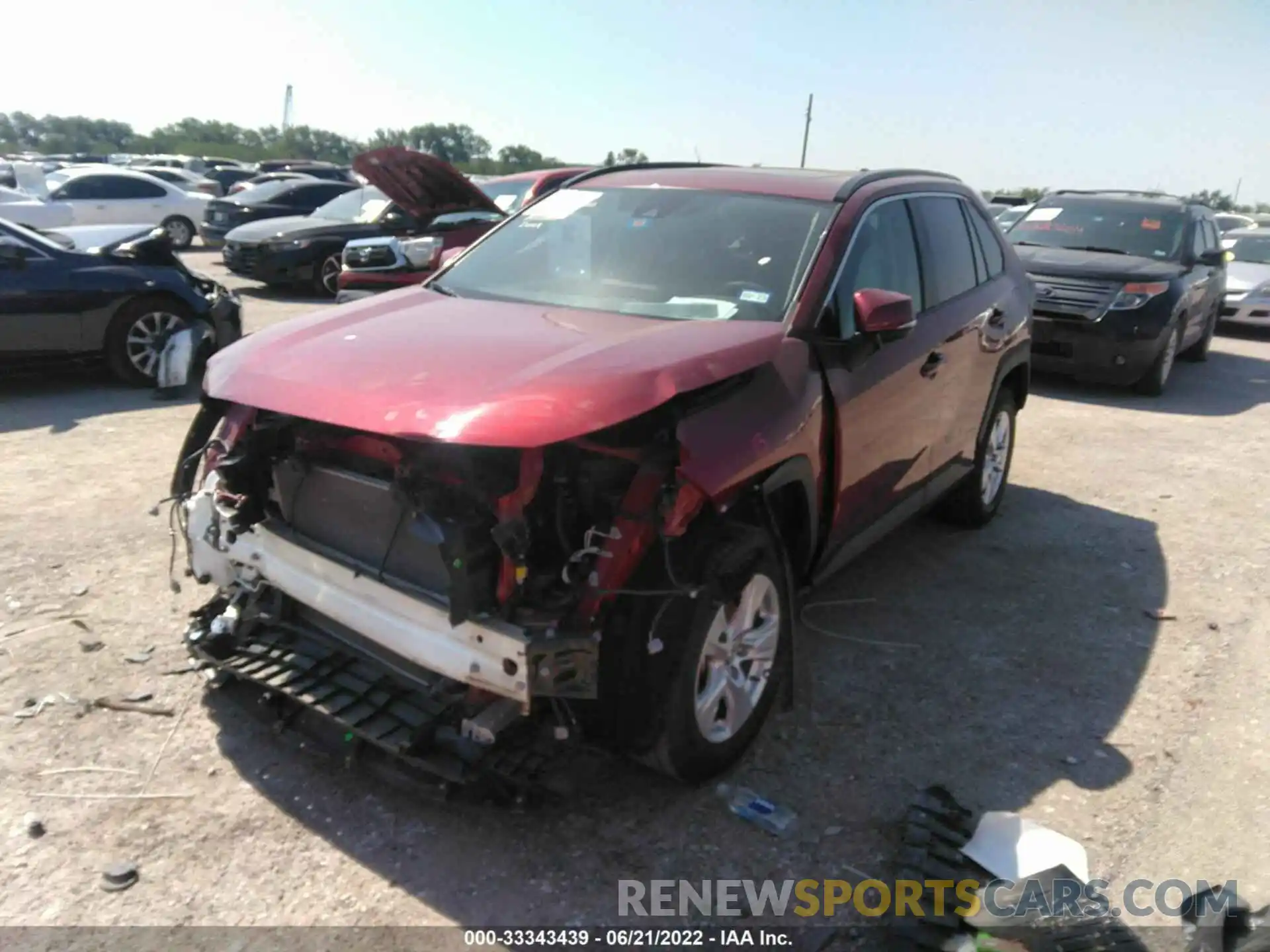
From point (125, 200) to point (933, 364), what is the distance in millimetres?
19287

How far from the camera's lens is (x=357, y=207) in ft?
48.4

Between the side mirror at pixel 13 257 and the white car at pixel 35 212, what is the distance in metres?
10.8

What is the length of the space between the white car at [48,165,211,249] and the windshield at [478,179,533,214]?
1015cm

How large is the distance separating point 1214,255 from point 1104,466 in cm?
513

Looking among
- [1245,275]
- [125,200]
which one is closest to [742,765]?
[1245,275]

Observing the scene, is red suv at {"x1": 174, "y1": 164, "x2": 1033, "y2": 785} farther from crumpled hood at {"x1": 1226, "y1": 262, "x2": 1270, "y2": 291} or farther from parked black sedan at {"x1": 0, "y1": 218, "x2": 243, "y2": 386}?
crumpled hood at {"x1": 1226, "y1": 262, "x2": 1270, "y2": 291}

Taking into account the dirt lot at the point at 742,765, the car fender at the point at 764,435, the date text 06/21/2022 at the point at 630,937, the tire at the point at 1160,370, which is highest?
the car fender at the point at 764,435

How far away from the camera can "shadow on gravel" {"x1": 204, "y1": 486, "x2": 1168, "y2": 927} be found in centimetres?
292

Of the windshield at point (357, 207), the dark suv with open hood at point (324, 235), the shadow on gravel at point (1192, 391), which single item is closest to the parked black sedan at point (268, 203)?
the windshield at point (357, 207)

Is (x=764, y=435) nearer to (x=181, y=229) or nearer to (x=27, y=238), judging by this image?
(x=27, y=238)

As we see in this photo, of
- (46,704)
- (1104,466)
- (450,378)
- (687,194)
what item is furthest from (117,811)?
(1104,466)

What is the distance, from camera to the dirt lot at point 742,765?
112 inches

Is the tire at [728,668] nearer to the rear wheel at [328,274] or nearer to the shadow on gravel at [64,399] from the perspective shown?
the shadow on gravel at [64,399]

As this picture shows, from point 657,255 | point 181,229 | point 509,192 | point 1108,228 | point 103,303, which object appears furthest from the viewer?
point 181,229
